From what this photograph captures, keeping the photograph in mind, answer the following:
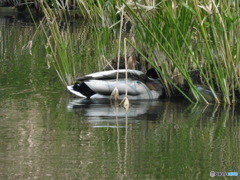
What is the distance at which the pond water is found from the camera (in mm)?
4297

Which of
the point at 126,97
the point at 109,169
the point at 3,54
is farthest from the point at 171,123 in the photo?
the point at 3,54

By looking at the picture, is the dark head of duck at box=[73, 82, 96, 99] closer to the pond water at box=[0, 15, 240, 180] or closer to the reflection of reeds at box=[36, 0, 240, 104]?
the pond water at box=[0, 15, 240, 180]

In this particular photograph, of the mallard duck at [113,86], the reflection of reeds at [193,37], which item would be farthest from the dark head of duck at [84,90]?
the reflection of reeds at [193,37]

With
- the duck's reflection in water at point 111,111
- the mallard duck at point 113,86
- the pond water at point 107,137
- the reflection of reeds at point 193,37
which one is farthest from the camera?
the mallard duck at point 113,86

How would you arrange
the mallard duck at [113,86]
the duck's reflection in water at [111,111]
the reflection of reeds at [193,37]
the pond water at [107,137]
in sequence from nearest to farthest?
the pond water at [107,137], the duck's reflection in water at [111,111], the reflection of reeds at [193,37], the mallard duck at [113,86]

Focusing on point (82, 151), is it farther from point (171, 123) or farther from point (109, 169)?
point (171, 123)

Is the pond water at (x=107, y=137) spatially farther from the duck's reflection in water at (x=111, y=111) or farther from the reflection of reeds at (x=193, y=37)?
the reflection of reeds at (x=193, y=37)

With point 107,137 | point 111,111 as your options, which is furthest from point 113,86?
point 107,137

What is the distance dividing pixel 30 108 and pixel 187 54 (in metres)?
1.45

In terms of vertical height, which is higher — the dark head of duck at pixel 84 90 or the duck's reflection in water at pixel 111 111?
the dark head of duck at pixel 84 90

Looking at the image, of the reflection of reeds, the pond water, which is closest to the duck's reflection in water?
the pond water

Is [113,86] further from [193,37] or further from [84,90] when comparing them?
[193,37]

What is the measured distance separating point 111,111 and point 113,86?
0.58 meters

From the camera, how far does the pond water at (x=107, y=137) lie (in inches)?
169
